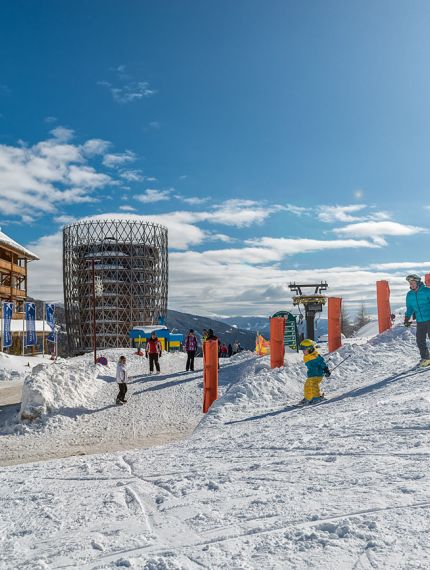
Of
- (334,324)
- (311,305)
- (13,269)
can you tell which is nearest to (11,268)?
(13,269)

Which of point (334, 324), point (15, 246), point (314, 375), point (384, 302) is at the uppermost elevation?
point (15, 246)

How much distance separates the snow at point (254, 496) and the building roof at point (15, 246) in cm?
4032

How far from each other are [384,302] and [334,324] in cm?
178

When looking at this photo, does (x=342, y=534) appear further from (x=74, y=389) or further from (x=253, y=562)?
(x=74, y=389)

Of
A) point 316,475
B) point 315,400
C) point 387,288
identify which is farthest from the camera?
point 387,288

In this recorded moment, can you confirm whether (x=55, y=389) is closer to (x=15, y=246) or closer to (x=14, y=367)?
(x=14, y=367)

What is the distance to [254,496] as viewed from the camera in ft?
15.0

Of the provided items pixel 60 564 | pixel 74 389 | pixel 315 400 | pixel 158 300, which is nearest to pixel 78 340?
pixel 158 300

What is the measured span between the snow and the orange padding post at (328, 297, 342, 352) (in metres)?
5.05

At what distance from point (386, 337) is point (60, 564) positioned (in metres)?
12.7

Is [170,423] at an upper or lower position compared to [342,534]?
lower

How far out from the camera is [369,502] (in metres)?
4.11

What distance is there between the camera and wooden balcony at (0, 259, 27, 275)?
1862 inches

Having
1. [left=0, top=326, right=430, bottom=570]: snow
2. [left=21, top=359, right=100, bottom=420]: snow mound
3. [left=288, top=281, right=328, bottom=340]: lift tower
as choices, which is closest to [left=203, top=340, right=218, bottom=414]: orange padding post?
[left=0, top=326, right=430, bottom=570]: snow
